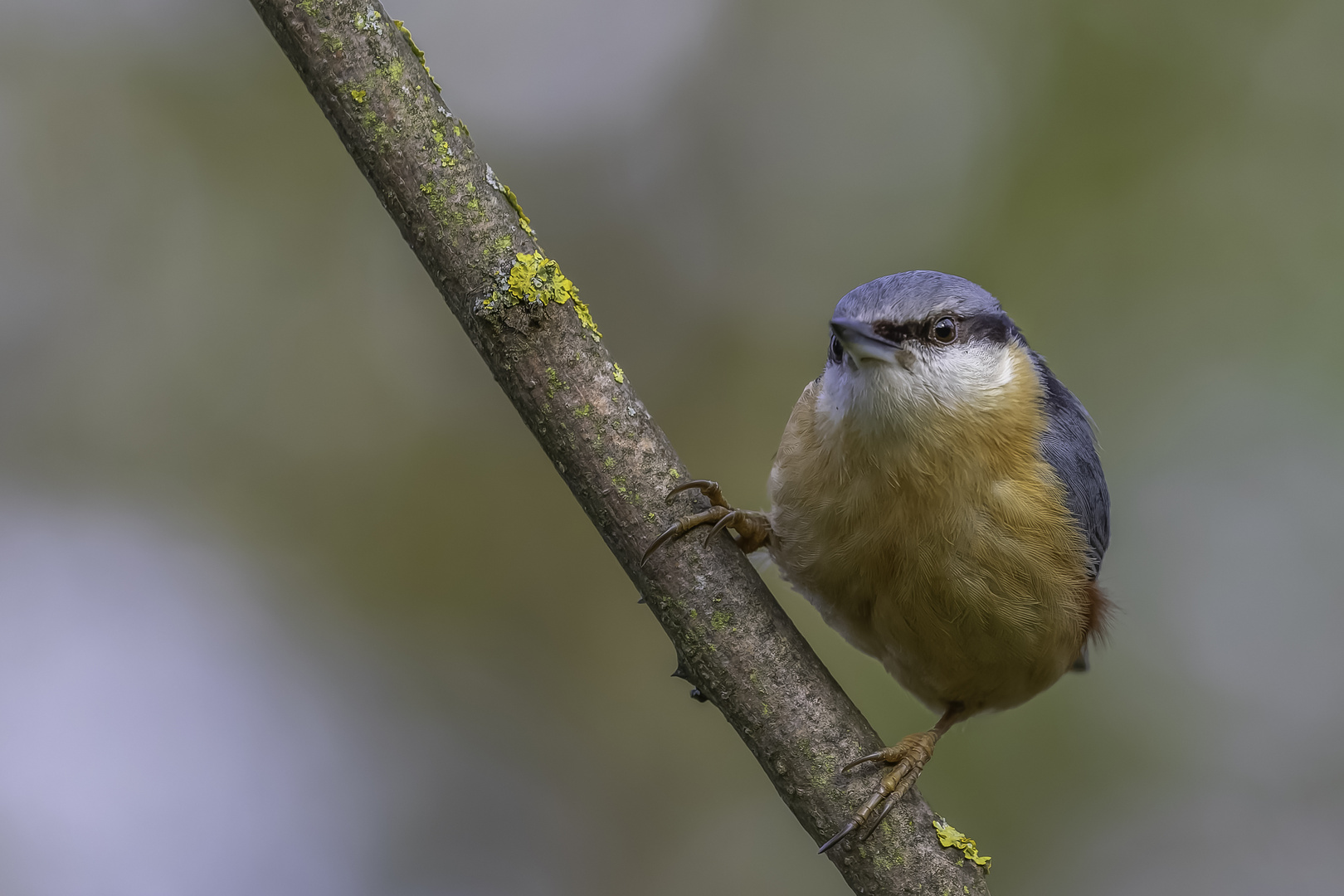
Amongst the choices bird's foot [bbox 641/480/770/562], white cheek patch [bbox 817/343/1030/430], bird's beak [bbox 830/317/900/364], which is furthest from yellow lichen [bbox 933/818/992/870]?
bird's beak [bbox 830/317/900/364]

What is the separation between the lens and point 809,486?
93.3 inches

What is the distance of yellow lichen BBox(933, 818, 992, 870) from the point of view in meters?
1.95

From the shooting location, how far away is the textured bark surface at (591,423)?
5.62 feet

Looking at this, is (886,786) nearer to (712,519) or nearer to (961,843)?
(961,843)

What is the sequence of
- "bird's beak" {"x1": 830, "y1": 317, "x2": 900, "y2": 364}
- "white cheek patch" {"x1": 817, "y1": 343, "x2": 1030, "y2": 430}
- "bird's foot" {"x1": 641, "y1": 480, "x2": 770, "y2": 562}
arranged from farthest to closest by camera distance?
"white cheek patch" {"x1": 817, "y1": 343, "x2": 1030, "y2": 430} → "bird's beak" {"x1": 830, "y1": 317, "x2": 900, "y2": 364} → "bird's foot" {"x1": 641, "y1": 480, "x2": 770, "y2": 562}

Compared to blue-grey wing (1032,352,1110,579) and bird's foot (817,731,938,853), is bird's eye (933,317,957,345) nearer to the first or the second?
blue-grey wing (1032,352,1110,579)

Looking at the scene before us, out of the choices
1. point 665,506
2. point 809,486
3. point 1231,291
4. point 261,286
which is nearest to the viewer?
point 665,506

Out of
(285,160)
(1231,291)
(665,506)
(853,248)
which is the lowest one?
(665,506)

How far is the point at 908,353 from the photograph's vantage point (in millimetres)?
2131

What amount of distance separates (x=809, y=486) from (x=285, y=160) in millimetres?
3133

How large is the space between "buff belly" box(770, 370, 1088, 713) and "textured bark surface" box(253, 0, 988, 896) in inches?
16.1

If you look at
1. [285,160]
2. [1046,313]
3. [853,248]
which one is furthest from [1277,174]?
[285,160]

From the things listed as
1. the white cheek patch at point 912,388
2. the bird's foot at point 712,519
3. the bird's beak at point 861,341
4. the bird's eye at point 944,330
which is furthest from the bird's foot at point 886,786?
the bird's eye at point 944,330

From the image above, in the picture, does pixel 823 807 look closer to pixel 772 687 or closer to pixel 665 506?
pixel 772 687
